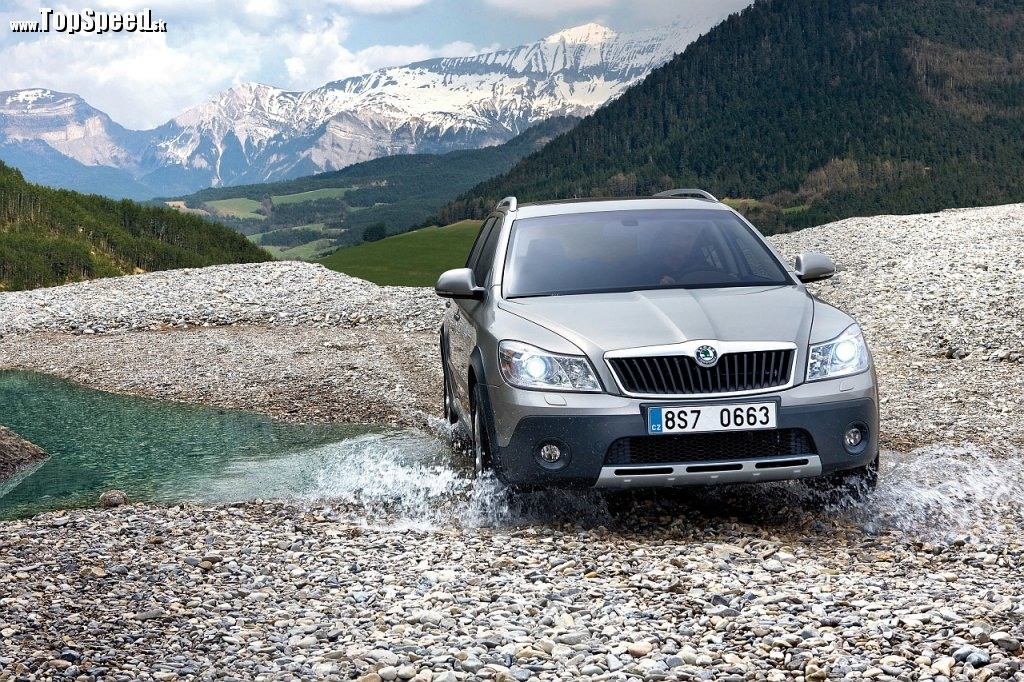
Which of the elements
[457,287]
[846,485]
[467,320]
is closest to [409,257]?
[467,320]

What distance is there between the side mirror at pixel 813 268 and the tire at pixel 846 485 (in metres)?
1.42

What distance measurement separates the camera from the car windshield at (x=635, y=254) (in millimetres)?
7227

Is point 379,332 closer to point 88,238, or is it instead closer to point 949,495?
point 949,495

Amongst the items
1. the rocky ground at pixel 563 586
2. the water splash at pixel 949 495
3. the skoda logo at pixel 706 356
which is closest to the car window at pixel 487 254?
the rocky ground at pixel 563 586

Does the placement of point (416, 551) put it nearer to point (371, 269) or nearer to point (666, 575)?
point (666, 575)

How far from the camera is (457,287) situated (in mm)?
7293

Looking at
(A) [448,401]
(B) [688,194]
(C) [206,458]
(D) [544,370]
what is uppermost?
(B) [688,194]

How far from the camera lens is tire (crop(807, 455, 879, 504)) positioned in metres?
6.53

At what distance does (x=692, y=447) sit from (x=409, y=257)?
108 meters

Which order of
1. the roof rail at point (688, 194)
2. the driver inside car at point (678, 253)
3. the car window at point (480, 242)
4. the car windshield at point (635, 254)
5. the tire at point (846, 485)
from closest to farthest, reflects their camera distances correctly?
the tire at point (846, 485), the car windshield at point (635, 254), the driver inside car at point (678, 253), the roof rail at point (688, 194), the car window at point (480, 242)

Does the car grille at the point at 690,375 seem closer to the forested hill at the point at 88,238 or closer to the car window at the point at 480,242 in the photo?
the car window at the point at 480,242

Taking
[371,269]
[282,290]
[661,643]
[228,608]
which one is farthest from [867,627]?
[371,269]

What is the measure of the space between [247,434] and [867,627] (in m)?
9.05

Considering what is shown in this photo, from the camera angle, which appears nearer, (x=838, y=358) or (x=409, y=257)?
(x=838, y=358)
